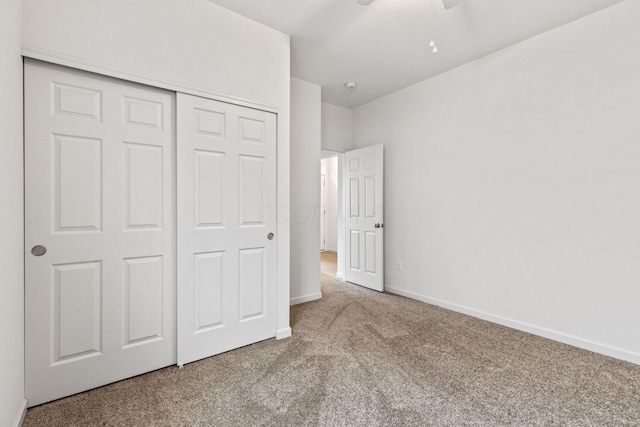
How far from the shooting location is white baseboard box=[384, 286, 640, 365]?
2255mm

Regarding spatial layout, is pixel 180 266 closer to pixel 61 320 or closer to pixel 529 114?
pixel 61 320

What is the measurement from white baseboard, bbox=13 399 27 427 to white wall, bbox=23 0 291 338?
5.20 ft

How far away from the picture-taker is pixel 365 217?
13.9ft

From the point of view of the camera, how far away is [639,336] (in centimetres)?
219

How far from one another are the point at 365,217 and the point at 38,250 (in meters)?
3.42

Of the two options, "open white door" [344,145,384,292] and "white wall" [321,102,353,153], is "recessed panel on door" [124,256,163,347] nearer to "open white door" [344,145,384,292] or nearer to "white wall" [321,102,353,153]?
"open white door" [344,145,384,292]

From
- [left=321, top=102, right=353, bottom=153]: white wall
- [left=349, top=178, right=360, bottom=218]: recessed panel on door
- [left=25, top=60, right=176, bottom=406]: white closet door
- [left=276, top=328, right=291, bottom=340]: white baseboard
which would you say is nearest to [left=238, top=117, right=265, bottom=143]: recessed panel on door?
[left=25, top=60, right=176, bottom=406]: white closet door

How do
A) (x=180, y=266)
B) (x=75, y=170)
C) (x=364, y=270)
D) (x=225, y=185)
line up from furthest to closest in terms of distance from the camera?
1. (x=364, y=270)
2. (x=225, y=185)
3. (x=180, y=266)
4. (x=75, y=170)

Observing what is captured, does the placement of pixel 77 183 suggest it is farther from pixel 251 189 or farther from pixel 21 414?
pixel 21 414

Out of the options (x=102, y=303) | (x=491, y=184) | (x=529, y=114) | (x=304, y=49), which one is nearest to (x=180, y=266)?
(x=102, y=303)

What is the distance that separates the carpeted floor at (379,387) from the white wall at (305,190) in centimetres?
99

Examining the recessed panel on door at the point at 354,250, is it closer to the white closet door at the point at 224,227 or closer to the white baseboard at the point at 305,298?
the white baseboard at the point at 305,298

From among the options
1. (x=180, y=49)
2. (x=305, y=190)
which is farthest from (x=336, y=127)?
(x=180, y=49)

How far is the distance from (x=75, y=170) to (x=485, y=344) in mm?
3263
